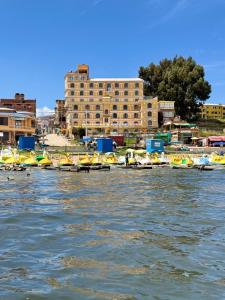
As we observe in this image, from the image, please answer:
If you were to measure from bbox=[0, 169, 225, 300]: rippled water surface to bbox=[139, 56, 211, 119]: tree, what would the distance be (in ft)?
329

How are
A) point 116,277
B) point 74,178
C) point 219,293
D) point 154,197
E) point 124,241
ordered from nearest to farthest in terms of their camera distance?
point 219,293, point 116,277, point 124,241, point 154,197, point 74,178

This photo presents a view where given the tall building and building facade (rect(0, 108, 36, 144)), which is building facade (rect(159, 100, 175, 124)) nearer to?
the tall building

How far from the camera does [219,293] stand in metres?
13.5

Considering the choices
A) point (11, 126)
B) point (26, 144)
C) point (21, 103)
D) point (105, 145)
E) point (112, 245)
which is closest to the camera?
point (112, 245)

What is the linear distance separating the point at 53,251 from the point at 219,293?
6.65m

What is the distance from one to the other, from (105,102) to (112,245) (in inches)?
4561

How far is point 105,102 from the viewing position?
134 metres

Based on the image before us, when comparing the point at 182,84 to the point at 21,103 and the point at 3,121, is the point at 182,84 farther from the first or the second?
the point at 21,103

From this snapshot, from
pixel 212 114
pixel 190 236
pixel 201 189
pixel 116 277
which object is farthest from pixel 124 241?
pixel 212 114

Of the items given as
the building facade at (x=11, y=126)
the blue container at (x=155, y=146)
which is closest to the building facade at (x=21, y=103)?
the building facade at (x=11, y=126)

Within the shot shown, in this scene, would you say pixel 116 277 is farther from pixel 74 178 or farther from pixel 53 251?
pixel 74 178

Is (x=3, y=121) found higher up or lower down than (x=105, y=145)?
higher up

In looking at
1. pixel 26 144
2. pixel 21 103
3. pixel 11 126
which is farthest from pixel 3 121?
pixel 21 103

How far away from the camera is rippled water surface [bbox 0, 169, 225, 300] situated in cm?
1397
